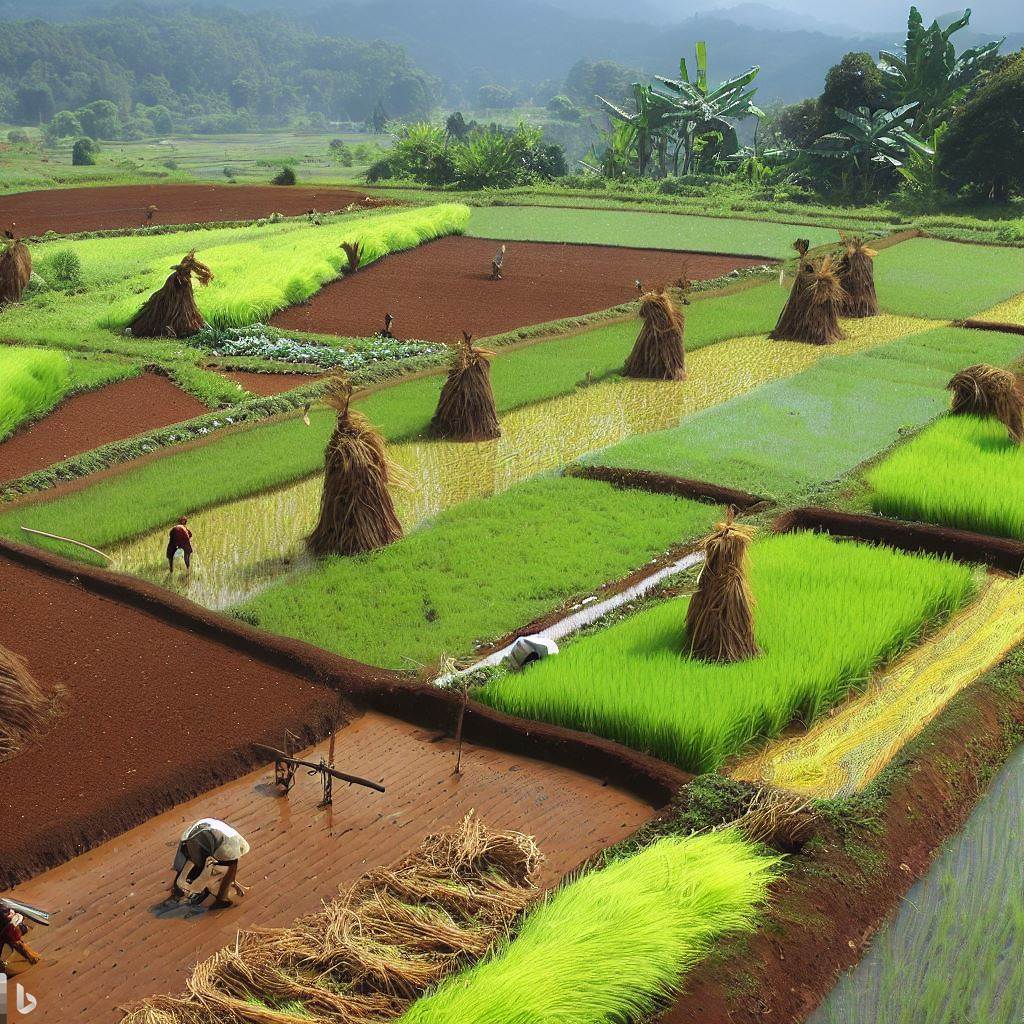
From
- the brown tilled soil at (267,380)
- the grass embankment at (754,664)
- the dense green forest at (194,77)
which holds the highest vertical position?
the dense green forest at (194,77)

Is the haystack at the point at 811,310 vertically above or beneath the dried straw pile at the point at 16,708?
above

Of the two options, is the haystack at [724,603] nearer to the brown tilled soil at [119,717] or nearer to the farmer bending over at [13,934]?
the brown tilled soil at [119,717]

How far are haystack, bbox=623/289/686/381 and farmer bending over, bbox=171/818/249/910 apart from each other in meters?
13.0

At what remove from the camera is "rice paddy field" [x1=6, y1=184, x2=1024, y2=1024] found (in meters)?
6.62

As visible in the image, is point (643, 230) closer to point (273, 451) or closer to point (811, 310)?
point (811, 310)

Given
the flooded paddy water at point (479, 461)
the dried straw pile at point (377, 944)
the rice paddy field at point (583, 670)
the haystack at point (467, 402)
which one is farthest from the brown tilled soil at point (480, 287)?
the dried straw pile at point (377, 944)

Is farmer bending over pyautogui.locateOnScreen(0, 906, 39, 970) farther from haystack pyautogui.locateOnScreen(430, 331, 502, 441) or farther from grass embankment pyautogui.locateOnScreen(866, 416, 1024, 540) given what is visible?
haystack pyautogui.locateOnScreen(430, 331, 502, 441)

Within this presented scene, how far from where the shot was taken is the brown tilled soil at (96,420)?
1509cm

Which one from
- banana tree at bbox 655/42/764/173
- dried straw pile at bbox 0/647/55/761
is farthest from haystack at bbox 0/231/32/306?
banana tree at bbox 655/42/764/173

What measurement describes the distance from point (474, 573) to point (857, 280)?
15.0 m

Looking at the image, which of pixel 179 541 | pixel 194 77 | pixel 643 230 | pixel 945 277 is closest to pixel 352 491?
pixel 179 541

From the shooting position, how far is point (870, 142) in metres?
43.0

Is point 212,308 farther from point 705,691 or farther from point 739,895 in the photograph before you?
point 739,895

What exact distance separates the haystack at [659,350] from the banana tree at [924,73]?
2854 centimetres
